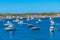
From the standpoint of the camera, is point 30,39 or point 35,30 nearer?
point 30,39

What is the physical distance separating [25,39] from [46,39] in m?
3.81

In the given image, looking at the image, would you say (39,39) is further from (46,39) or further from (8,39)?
(8,39)

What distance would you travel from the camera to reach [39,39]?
156 ft

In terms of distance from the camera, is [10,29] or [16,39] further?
[10,29]

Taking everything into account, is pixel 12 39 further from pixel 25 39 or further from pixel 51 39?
pixel 51 39

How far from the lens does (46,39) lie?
154 feet

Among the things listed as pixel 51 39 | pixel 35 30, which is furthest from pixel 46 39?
pixel 35 30

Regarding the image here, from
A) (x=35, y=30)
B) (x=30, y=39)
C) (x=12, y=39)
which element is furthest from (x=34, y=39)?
(x=35, y=30)

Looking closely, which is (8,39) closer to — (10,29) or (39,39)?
(39,39)

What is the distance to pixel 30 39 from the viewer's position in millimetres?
47219

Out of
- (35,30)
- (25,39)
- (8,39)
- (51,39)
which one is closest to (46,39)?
(51,39)

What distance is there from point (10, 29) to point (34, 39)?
18.0 m

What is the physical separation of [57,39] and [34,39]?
13.9 feet

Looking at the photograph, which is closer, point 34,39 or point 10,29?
point 34,39
